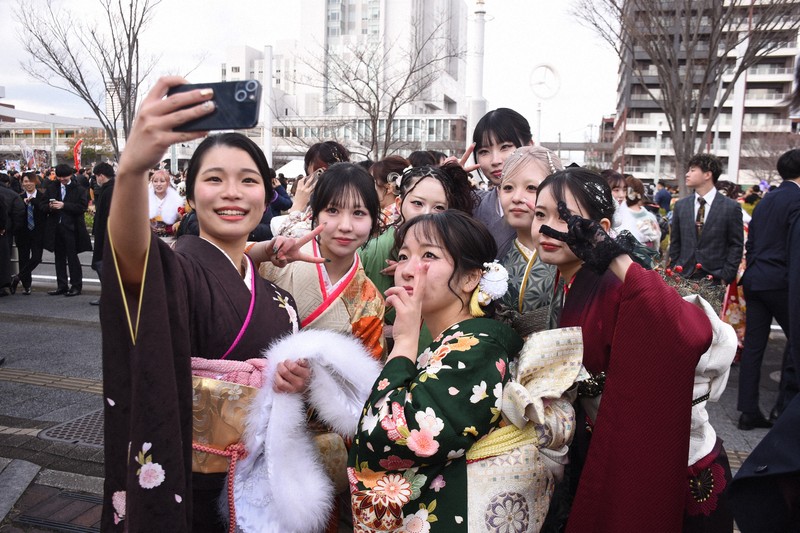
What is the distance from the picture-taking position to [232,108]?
1.30 metres

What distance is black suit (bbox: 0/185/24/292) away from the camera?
765 cm

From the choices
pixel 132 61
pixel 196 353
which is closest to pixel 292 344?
pixel 196 353

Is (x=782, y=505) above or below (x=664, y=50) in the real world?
below

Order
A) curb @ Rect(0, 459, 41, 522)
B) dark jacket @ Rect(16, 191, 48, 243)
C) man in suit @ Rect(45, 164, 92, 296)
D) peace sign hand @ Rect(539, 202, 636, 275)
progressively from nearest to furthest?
1. peace sign hand @ Rect(539, 202, 636, 275)
2. curb @ Rect(0, 459, 41, 522)
3. man in suit @ Rect(45, 164, 92, 296)
4. dark jacket @ Rect(16, 191, 48, 243)

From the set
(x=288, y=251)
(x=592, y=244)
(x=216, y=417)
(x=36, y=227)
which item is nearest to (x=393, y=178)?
(x=288, y=251)

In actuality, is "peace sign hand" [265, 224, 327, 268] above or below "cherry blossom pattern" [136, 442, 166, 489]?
above

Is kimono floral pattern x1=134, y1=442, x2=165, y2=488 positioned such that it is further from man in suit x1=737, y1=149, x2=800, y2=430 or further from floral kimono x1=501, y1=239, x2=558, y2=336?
man in suit x1=737, y1=149, x2=800, y2=430

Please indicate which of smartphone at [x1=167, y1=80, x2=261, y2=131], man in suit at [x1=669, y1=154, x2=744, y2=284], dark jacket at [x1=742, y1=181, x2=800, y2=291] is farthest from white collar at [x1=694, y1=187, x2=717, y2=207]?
smartphone at [x1=167, y1=80, x2=261, y2=131]

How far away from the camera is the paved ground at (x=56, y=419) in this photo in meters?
3.11

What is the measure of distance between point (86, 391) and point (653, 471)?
4.78 m

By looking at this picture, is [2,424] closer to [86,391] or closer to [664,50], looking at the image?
[86,391]

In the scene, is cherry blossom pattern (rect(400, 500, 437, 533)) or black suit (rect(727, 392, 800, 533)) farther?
cherry blossom pattern (rect(400, 500, 437, 533))

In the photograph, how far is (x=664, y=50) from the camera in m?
10.3

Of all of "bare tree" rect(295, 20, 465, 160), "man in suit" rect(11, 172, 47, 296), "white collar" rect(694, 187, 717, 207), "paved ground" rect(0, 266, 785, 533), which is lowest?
"paved ground" rect(0, 266, 785, 533)
